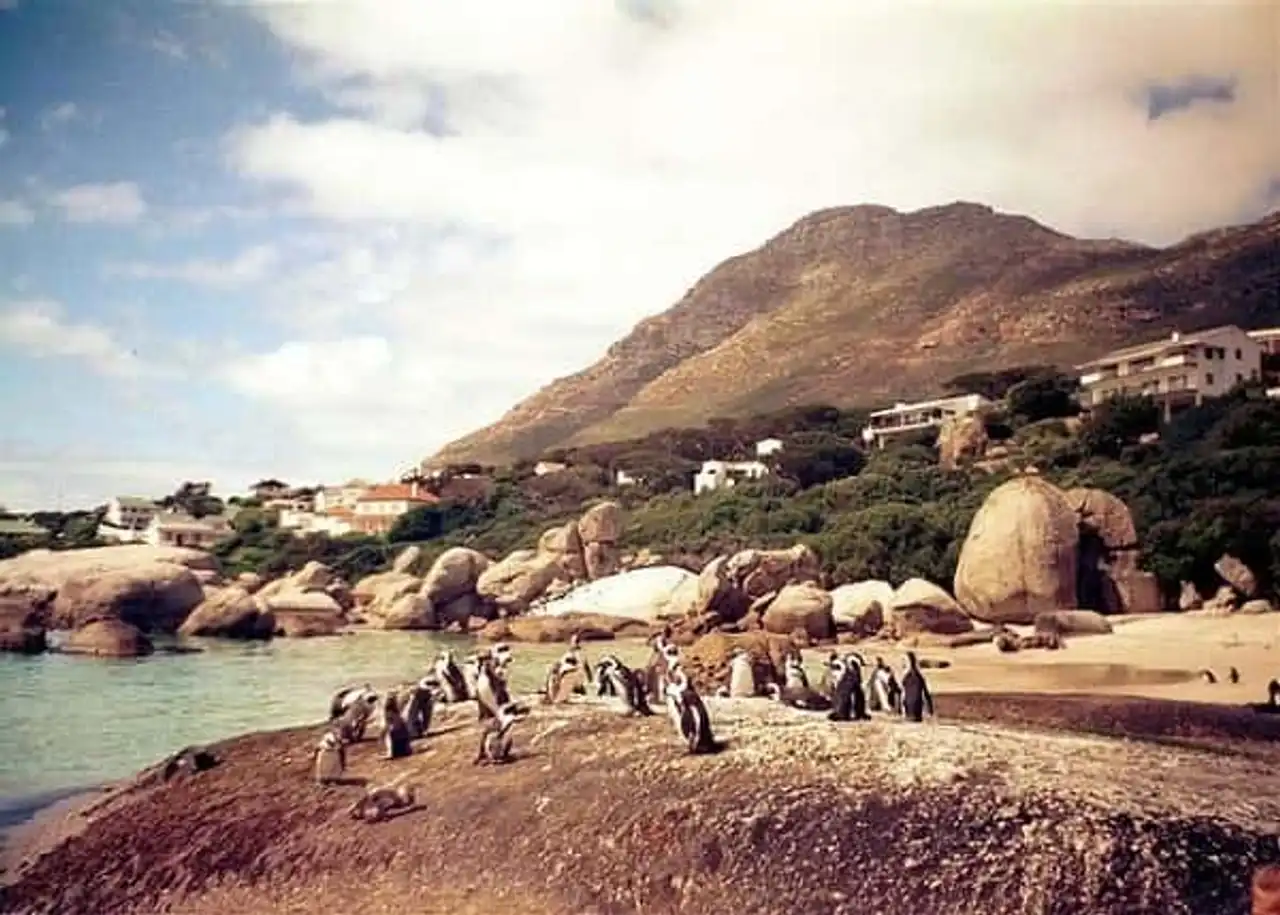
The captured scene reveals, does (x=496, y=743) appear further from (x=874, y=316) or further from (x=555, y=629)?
(x=874, y=316)

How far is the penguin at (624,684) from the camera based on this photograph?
536 cm

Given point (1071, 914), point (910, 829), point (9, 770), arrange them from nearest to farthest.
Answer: point (1071, 914) < point (910, 829) < point (9, 770)

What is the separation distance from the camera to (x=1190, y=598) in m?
5.66

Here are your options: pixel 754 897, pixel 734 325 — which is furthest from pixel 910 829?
pixel 734 325

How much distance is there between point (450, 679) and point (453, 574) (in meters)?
0.65

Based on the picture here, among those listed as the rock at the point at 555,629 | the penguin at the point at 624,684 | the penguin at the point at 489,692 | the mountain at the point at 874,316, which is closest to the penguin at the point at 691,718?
the penguin at the point at 624,684

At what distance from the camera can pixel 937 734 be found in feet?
15.8

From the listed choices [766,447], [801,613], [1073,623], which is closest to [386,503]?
[766,447]

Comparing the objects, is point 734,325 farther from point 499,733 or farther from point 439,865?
point 439,865

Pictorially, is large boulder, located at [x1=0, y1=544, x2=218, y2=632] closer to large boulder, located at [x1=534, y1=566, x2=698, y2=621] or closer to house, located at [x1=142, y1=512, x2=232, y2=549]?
house, located at [x1=142, y1=512, x2=232, y2=549]

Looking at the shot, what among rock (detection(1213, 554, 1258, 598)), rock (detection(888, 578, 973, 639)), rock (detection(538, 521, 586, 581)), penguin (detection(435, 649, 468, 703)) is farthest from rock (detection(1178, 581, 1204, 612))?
penguin (detection(435, 649, 468, 703))

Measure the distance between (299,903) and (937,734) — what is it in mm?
2256

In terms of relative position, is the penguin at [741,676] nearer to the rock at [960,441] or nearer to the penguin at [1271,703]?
the rock at [960,441]

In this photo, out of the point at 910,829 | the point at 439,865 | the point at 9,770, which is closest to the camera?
the point at 910,829
